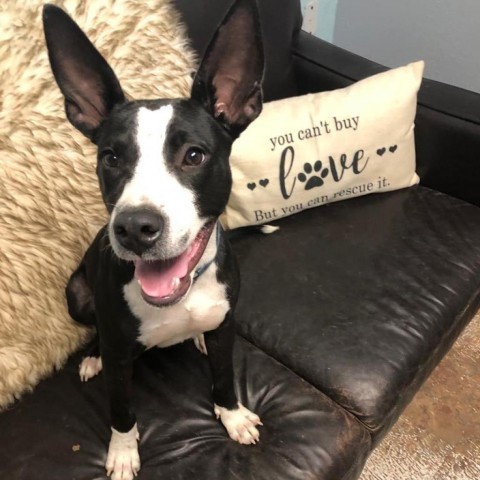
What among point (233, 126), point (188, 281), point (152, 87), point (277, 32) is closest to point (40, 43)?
point (152, 87)

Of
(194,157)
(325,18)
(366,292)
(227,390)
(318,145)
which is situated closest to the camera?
(194,157)

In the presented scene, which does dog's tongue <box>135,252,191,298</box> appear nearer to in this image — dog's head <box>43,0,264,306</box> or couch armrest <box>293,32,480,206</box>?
dog's head <box>43,0,264,306</box>

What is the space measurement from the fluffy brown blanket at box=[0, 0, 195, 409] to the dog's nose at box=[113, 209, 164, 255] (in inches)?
18.0

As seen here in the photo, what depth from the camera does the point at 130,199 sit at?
Answer: 808 millimetres

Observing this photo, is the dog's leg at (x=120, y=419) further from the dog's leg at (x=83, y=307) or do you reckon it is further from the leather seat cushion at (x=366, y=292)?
the leather seat cushion at (x=366, y=292)

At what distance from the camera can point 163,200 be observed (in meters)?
0.82

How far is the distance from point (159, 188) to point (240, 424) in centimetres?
51

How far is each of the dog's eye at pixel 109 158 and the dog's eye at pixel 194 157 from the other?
0.11 m

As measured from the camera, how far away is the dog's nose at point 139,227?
0.79m

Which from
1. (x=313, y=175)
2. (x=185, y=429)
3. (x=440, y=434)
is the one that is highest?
(x=313, y=175)

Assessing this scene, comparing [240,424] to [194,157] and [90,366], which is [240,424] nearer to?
[90,366]

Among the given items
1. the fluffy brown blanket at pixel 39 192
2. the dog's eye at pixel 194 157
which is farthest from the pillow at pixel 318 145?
the dog's eye at pixel 194 157

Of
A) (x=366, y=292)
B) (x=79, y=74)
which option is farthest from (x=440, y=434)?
(x=79, y=74)

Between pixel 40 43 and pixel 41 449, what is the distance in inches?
32.3
